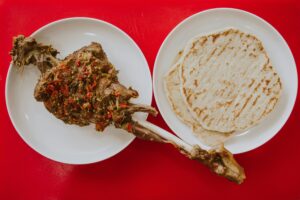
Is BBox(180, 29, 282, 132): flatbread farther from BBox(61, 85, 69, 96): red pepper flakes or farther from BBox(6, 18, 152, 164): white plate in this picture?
BBox(61, 85, 69, 96): red pepper flakes

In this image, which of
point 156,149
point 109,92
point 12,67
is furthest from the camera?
point 156,149

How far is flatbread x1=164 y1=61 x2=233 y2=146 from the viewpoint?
3076mm

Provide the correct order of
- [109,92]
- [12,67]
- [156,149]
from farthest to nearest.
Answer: [156,149] → [12,67] → [109,92]

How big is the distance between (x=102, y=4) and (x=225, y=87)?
1145 millimetres

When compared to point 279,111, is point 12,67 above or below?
above

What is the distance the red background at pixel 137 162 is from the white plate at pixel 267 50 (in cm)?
21

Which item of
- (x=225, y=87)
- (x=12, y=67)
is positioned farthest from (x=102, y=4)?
(x=225, y=87)

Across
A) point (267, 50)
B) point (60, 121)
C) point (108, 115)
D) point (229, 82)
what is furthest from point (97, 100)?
point (267, 50)

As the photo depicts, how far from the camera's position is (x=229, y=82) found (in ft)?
10.0

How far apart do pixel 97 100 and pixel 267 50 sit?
1.32m

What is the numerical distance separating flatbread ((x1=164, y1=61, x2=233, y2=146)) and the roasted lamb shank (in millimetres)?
306

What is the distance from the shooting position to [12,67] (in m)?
2.96

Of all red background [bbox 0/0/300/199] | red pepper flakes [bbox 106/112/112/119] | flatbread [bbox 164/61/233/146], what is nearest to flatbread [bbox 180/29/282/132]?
flatbread [bbox 164/61/233/146]

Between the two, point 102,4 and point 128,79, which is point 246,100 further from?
point 102,4
